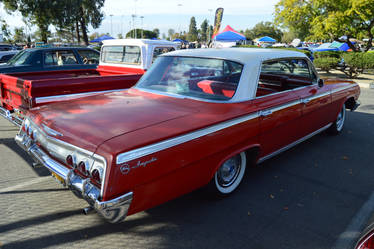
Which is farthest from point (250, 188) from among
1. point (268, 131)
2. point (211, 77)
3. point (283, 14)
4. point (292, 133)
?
point (283, 14)

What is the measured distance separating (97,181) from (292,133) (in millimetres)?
2679

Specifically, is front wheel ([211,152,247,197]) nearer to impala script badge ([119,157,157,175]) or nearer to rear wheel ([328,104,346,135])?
impala script badge ([119,157,157,175])

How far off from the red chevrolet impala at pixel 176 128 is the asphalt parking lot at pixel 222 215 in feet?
1.26

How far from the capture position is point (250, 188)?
11.4ft

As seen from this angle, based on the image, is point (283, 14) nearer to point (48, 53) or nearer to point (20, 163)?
point (48, 53)

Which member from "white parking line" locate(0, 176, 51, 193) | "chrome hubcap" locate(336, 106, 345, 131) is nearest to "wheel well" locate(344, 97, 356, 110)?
"chrome hubcap" locate(336, 106, 345, 131)

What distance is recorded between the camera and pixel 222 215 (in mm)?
2902

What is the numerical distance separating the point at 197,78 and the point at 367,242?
7.64 feet

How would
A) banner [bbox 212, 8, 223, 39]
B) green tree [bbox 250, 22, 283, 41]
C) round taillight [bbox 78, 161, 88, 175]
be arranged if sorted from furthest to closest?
green tree [bbox 250, 22, 283, 41], banner [bbox 212, 8, 223, 39], round taillight [bbox 78, 161, 88, 175]

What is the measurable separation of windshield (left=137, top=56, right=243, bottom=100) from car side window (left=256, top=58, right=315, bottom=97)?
935 mm

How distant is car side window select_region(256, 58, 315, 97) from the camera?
4125mm

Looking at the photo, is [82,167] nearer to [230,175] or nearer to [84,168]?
[84,168]

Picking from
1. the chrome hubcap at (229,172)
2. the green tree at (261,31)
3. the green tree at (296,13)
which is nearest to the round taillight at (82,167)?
the chrome hubcap at (229,172)

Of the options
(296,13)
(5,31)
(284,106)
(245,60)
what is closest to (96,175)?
(245,60)
